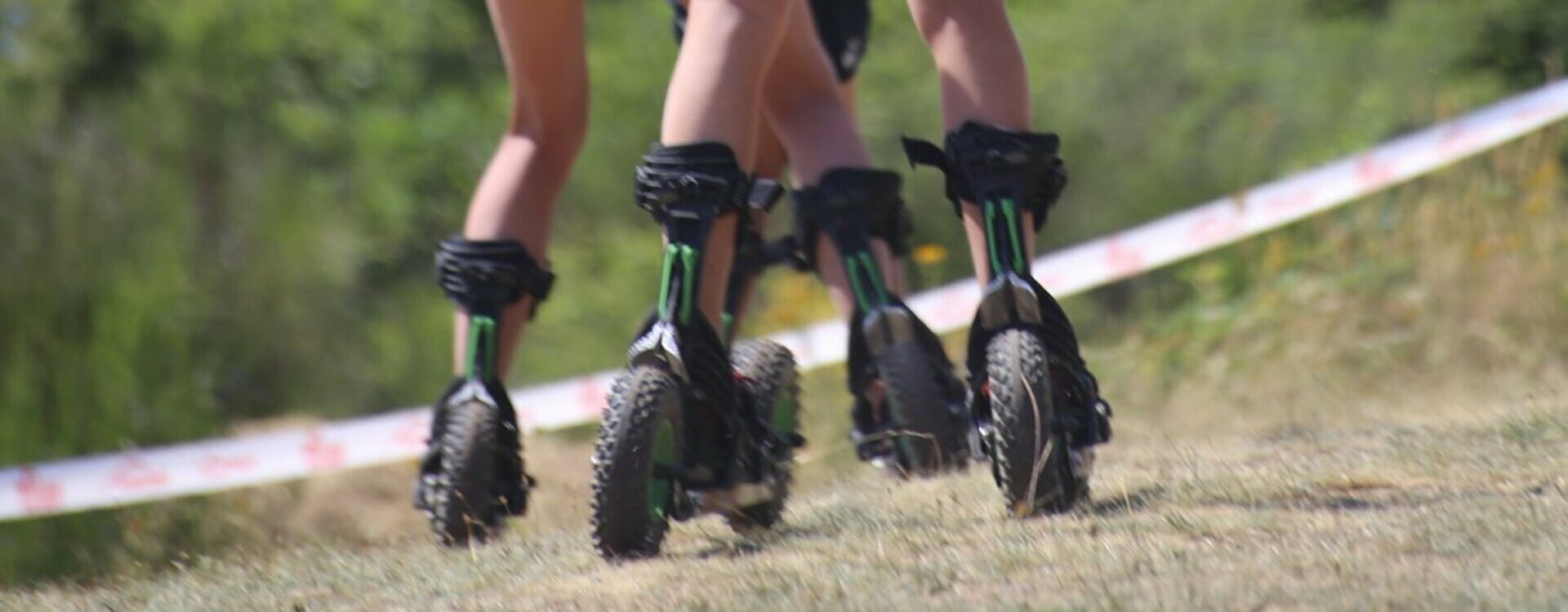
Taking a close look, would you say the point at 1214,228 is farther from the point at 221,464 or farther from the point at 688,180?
the point at 688,180

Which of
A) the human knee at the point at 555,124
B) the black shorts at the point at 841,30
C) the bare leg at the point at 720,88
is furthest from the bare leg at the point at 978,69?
the black shorts at the point at 841,30

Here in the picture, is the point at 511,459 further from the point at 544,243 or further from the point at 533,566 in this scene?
the point at 533,566

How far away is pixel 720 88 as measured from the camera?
338cm

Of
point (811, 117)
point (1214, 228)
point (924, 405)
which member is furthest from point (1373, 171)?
point (924, 405)

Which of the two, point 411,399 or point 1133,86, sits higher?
point 1133,86

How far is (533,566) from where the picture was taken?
3.40 meters

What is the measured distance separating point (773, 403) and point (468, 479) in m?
0.61

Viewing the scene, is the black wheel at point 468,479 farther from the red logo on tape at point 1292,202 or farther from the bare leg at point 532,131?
the red logo on tape at point 1292,202

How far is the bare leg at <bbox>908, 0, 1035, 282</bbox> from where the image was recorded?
11.6ft

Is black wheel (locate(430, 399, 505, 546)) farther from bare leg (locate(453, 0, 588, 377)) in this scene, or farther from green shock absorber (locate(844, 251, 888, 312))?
green shock absorber (locate(844, 251, 888, 312))

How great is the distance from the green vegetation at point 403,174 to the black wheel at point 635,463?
2.89 metres

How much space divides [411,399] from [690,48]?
15.3 feet

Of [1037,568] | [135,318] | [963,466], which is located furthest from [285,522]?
[1037,568]

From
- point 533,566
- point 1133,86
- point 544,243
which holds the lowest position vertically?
point 533,566
